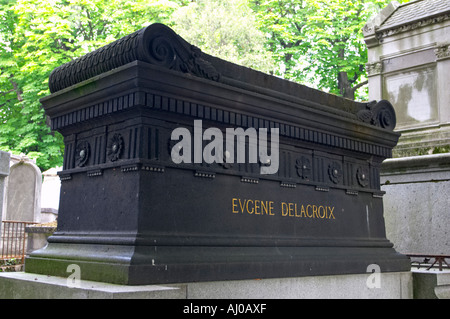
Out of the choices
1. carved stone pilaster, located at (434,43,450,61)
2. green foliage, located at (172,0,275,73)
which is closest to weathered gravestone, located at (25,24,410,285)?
carved stone pilaster, located at (434,43,450,61)

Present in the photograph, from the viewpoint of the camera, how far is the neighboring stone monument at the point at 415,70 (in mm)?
10328

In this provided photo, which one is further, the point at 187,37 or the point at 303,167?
the point at 187,37

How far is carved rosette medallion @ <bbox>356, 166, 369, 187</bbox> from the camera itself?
21.8 ft

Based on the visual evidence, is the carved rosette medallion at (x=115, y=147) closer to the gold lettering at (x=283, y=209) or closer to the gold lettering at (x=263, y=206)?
the gold lettering at (x=283, y=209)

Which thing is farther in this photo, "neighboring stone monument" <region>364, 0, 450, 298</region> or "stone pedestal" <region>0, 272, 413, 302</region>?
"neighboring stone monument" <region>364, 0, 450, 298</region>

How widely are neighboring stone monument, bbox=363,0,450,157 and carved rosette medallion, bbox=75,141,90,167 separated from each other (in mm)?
7281

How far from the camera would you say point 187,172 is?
459cm

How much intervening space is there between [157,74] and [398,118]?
26.2ft

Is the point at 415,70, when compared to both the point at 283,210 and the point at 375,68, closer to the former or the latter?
the point at 375,68

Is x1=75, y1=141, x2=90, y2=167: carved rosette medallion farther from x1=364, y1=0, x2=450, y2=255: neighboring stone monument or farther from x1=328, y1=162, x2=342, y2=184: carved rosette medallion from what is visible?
x1=364, y1=0, x2=450, y2=255: neighboring stone monument

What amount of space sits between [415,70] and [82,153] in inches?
326

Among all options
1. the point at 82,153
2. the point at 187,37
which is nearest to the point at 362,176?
the point at 82,153

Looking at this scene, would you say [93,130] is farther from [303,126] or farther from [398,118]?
[398,118]

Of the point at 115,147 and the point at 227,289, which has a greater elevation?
the point at 115,147
